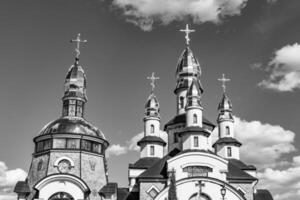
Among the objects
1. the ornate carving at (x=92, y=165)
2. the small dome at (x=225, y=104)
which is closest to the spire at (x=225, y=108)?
the small dome at (x=225, y=104)

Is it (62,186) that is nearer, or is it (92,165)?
(62,186)

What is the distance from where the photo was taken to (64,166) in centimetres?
4175

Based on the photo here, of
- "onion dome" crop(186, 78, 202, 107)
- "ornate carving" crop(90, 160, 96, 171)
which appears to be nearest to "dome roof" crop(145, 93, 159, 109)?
"onion dome" crop(186, 78, 202, 107)

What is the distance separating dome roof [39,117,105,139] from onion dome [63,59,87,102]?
2.82 m

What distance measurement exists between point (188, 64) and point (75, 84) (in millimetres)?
13735

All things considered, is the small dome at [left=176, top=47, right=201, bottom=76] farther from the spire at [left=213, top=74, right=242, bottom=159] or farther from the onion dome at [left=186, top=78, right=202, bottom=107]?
the onion dome at [left=186, top=78, right=202, bottom=107]

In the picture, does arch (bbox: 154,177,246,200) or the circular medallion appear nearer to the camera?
arch (bbox: 154,177,246,200)

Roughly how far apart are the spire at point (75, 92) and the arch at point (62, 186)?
8.04 metres

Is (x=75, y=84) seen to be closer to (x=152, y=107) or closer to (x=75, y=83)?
(x=75, y=83)

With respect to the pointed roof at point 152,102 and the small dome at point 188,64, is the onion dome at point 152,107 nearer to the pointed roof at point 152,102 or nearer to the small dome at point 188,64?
the pointed roof at point 152,102

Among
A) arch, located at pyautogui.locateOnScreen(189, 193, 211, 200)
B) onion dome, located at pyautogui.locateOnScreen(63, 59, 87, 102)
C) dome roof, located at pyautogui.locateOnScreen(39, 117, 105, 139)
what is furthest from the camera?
onion dome, located at pyautogui.locateOnScreen(63, 59, 87, 102)

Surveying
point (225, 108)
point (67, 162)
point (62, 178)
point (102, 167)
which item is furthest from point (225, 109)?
point (62, 178)

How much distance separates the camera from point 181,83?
53031 mm

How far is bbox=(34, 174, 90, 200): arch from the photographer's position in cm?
3984
